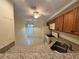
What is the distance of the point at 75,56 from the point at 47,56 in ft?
0.86

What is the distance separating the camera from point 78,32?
1.19 meters

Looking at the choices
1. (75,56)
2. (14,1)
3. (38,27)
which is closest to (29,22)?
(38,27)

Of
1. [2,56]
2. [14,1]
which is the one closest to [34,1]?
[14,1]

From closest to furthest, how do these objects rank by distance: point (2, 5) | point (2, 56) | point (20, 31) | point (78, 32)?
point (2, 56) → point (2, 5) → point (78, 32) → point (20, 31)

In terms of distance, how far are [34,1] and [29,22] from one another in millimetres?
383

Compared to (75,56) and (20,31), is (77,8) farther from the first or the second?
(20,31)

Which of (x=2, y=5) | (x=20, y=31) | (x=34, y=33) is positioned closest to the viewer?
(x=2, y=5)

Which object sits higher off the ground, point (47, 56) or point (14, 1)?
point (14, 1)

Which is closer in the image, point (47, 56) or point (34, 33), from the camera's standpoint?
point (47, 56)

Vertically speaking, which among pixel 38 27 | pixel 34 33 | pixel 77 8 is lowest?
pixel 34 33

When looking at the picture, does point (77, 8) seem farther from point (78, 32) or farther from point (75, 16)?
point (78, 32)

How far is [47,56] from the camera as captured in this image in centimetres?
81

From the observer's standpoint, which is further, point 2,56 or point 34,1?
point 34,1

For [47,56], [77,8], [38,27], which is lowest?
[47,56]
